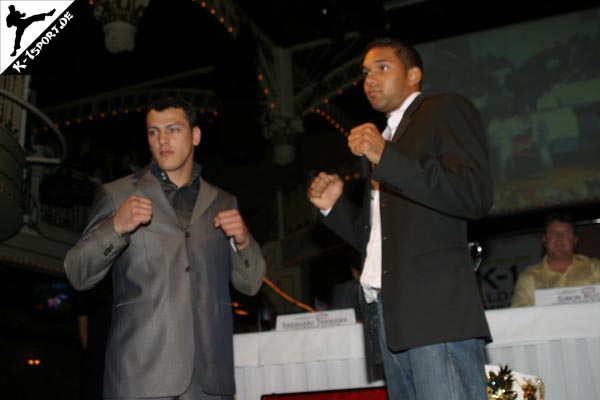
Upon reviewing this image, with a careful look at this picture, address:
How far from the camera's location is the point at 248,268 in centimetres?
271

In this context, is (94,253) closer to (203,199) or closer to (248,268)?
(203,199)

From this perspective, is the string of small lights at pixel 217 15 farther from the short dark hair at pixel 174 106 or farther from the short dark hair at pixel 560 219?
the short dark hair at pixel 174 106

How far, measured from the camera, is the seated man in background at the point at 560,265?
5.16 meters

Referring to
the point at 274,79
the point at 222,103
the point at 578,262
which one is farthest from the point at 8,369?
the point at 578,262

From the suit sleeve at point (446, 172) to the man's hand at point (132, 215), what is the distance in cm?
81

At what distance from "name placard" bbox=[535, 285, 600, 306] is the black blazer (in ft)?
4.82

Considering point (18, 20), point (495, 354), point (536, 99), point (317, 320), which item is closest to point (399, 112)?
point (495, 354)

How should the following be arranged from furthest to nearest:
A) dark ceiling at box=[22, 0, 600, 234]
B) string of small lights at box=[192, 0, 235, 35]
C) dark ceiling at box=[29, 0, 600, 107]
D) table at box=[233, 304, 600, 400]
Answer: string of small lights at box=[192, 0, 235, 35] < dark ceiling at box=[29, 0, 600, 107] < dark ceiling at box=[22, 0, 600, 234] < table at box=[233, 304, 600, 400]

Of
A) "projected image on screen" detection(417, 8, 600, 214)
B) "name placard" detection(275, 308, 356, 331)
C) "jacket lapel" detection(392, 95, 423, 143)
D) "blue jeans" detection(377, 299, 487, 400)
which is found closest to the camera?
"blue jeans" detection(377, 299, 487, 400)

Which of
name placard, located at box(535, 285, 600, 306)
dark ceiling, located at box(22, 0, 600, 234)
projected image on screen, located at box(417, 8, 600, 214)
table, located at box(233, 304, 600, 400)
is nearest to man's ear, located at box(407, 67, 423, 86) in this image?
table, located at box(233, 304, 600, 400)

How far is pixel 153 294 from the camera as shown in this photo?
2.36 m

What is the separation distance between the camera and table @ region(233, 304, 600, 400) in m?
3.14

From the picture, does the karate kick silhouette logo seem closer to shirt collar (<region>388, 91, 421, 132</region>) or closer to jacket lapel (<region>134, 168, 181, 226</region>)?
jacket lapel (<region>134, 168, 181, 226</region>)

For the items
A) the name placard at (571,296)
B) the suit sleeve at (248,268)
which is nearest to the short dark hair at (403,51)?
the suit sleeve at (248,268)
